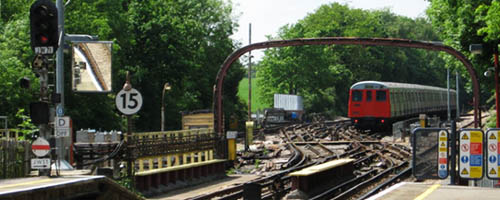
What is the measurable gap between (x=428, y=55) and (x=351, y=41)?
91953mm

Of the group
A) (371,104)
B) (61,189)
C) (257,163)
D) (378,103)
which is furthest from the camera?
(371,104)

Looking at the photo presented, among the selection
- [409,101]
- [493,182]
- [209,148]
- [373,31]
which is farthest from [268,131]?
[373,31]

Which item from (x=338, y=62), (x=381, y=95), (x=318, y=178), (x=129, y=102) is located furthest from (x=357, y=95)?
(x=338, y=62)

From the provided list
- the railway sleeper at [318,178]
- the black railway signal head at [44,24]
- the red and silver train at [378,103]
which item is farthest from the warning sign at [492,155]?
the red and silver train at [378,103]

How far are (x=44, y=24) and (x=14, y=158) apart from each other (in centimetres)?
391

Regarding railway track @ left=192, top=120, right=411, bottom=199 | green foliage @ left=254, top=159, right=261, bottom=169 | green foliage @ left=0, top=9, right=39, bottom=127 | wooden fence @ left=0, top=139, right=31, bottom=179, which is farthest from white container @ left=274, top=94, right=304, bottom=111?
wooden fence @ left=0, top=139, right=31, bottom=179

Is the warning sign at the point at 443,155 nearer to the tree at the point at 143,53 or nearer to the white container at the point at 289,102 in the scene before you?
the tree at the point at 143,53

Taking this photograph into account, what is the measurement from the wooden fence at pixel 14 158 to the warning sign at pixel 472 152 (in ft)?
29.8

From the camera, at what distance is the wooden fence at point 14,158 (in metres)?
15.0

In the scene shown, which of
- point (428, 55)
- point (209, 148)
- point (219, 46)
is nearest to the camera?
point (209, 148)

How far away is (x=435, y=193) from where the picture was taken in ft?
38.1

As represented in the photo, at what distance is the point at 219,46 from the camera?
7062 cm

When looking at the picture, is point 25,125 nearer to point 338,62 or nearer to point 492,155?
point 492,155

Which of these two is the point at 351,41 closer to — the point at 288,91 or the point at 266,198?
the point at 266,198
